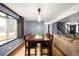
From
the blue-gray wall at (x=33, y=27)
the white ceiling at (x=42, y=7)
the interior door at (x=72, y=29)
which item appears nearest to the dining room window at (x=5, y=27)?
the white ceiling at (x=42, y=7)

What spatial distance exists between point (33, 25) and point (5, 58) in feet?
37.2

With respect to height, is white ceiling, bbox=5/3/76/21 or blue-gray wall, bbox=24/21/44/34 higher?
white ceiling, bbox=5/3/76/21

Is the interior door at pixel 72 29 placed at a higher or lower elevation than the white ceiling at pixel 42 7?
lower

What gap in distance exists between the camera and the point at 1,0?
5.74ft

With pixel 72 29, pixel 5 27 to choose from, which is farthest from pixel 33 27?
pixel 5 27

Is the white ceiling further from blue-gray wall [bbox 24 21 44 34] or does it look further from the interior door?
the interior door

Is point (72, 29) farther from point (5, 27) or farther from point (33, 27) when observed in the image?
point (5, 27)

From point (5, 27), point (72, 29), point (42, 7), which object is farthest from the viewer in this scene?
point (72, 29)

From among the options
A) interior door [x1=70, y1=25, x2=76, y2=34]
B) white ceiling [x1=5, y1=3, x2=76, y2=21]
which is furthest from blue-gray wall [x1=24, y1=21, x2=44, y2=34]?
white ceiling [x1=5, y1=3, x2=76, y2=21]

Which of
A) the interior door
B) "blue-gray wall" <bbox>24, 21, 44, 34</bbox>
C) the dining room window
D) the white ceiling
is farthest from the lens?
the interior door

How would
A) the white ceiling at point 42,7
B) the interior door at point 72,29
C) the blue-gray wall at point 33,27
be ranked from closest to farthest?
the white ceiling at point 42,7 → the blue-gray wall at point 33,27 → the interior door at point 72,29

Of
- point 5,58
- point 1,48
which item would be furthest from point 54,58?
point 1,48

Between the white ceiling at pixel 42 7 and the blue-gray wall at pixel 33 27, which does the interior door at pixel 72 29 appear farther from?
the white ceiling at pixel 42 7

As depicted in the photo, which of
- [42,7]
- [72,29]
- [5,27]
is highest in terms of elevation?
[42,7]
